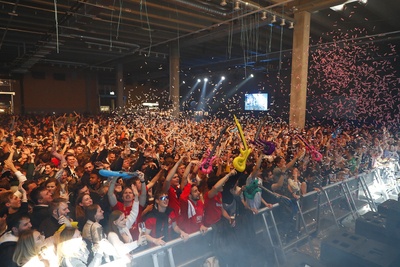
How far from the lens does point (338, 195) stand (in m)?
5.58

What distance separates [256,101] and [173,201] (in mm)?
17078

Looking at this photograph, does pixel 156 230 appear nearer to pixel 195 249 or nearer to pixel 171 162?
pixel 195 249

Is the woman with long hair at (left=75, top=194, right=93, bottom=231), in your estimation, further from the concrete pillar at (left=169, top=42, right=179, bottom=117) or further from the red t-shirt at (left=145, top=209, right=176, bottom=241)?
the concrete pillar at (left=169, top=42, right=179, bottom=117)

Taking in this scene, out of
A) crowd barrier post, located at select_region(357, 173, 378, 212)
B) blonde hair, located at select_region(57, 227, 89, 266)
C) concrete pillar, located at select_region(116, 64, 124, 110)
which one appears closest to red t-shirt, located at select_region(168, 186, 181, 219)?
blonde hair, located at select_region(57, 227, 89, 266)

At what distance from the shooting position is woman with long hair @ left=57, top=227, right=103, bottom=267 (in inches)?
Answer: 104

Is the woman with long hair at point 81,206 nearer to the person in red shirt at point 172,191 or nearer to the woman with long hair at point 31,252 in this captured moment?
the woman with long hair at point 31,252

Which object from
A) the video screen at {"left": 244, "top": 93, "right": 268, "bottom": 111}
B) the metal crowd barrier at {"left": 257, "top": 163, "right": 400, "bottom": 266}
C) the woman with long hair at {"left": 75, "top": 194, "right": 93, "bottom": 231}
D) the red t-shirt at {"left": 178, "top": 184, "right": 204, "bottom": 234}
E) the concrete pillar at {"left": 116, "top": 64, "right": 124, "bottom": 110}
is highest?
the concrete pillar at {"left": 116, "top": 64, "right": 124, "bottom": 110}

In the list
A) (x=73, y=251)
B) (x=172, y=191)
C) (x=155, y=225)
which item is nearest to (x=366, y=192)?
(x=172, y=191)

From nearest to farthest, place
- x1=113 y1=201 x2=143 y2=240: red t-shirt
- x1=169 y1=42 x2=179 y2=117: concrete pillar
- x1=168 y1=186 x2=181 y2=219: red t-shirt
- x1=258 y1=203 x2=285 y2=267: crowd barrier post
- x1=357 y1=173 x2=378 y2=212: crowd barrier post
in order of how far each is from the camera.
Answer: x1=113 y1=201 x2=143 y2=240: red t-shirt → x1=168 y1=186 x2=181 y2=219: red t-shirt → x1=258 y1=203 x2=285 y2=267: crowd barrier post → x1=357 y1=173 x2=378 y2=212: crowd barrier post → x1=169 y1=42 x2=179 y2=117: concrete pillar

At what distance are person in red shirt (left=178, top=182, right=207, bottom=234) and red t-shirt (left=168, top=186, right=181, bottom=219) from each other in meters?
0.07

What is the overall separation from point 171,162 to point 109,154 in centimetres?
164

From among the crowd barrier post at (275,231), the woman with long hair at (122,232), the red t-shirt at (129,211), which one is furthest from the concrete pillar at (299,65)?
the woman with long hair at (122,232)

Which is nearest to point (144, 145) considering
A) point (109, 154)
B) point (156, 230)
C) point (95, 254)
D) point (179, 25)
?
point (109, 154)

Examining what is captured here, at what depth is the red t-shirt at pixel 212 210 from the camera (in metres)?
3.69
